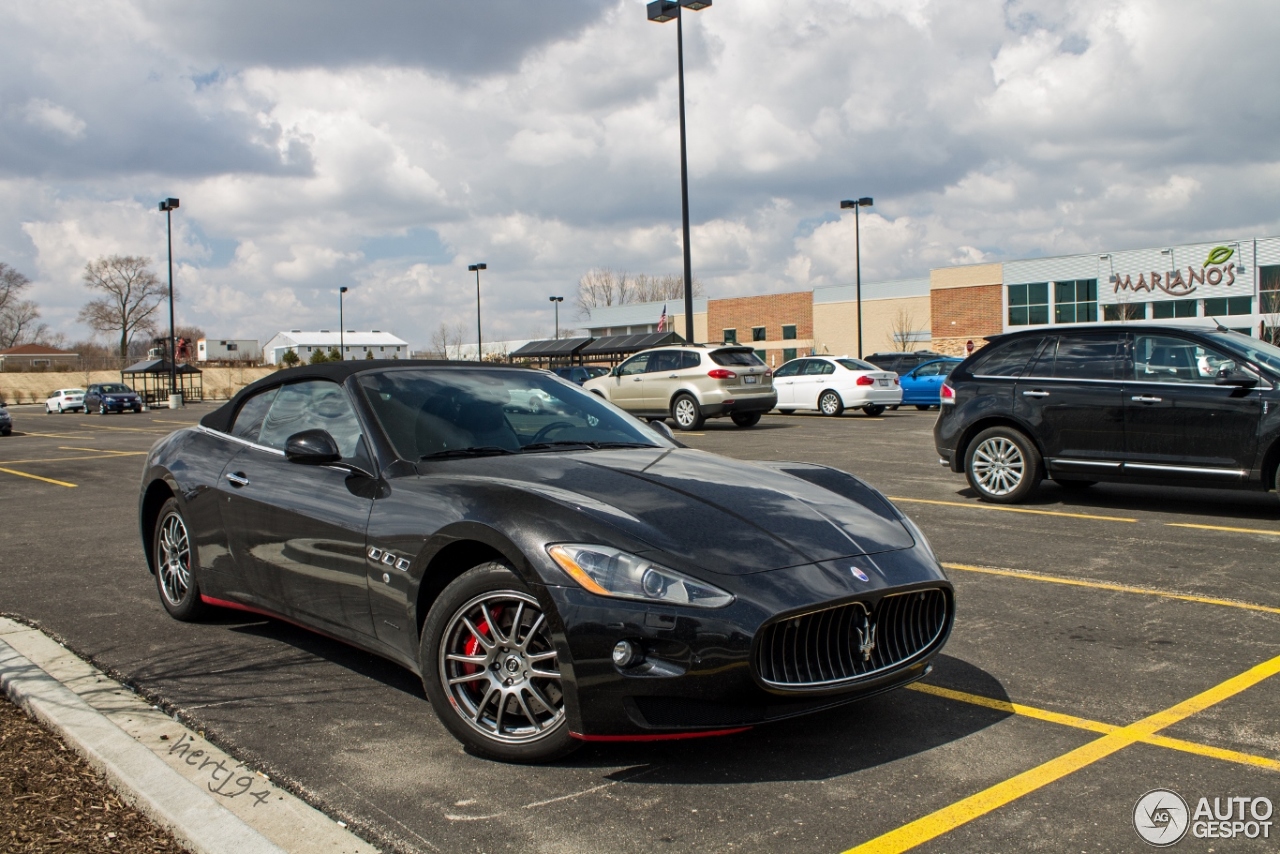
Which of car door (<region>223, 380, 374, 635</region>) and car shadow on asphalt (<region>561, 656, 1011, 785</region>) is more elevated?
car door (<region>223, 380, 374, 635</region>)

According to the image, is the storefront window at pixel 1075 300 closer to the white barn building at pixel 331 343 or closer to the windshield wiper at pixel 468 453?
the windshield wiper at pixel 468 453

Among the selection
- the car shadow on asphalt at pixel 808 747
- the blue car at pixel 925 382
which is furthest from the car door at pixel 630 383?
the car shadow on asphalt at pixel 808 747

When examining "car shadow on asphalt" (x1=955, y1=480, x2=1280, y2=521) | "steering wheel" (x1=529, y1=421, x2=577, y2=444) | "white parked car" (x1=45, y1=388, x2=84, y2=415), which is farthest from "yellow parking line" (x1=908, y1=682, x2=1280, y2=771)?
"white parked car" (x1=45, y1=388, x2=84, y2=415)

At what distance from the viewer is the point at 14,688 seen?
14.3 ft

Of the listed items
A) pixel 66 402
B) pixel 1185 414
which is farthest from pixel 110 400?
pixel 1185 414

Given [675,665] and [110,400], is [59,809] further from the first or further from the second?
[110,400]

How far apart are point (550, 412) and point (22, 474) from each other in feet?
44.0

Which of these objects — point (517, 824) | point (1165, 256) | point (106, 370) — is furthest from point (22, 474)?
point (106, 370)

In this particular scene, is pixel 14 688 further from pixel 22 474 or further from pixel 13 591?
pixel 22 474

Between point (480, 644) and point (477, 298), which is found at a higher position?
point (477, 298)

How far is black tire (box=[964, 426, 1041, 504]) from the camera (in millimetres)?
9805

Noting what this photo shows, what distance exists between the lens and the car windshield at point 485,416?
4488 millimetres

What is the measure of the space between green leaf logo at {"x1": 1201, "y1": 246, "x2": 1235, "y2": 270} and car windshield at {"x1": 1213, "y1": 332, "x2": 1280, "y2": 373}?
2131 inches

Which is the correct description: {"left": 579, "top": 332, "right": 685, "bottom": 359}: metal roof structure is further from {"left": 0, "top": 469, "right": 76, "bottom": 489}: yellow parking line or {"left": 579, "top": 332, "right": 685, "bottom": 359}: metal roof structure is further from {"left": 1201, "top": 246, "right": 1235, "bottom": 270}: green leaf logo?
{"left": 0, "top": 469, "right": 76, "bottom": 489}: yellow parking line
